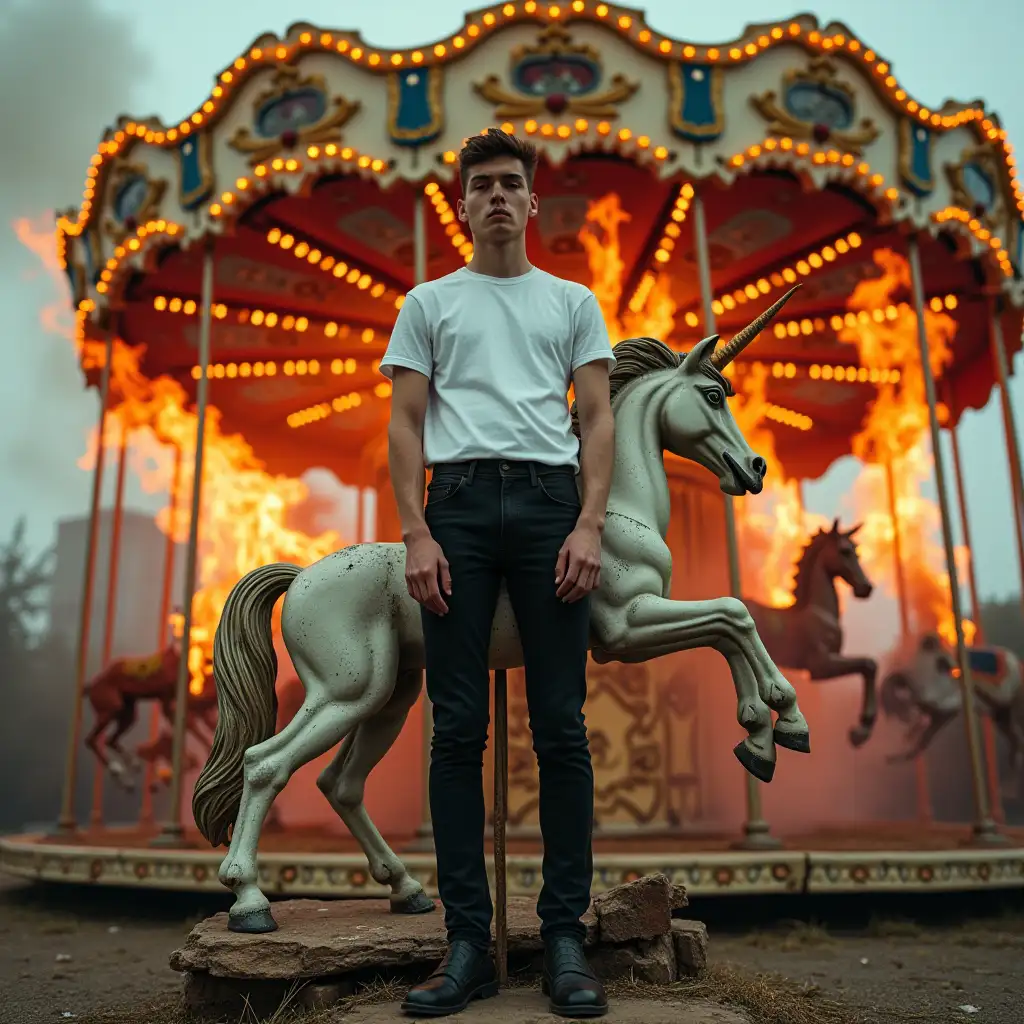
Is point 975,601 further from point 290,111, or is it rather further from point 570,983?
point 570,983

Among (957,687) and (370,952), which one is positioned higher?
(957,687)

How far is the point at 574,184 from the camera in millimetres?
7477

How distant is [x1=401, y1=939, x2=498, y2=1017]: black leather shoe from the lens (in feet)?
6.86

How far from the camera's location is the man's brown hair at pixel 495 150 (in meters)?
2.48

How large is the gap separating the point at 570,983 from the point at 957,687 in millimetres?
8951

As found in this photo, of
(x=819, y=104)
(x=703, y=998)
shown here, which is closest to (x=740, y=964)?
(x=703, y=998)

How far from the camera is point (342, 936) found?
262cm

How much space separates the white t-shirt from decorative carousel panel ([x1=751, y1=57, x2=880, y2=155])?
5.44 metres

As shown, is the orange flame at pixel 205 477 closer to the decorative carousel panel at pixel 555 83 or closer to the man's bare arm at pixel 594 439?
the decorative carousel panel at pixel 555 83

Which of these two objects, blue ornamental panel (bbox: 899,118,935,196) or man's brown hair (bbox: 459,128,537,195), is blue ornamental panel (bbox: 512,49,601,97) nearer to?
blue ornamental panel (bbox: 899,118,935,196)

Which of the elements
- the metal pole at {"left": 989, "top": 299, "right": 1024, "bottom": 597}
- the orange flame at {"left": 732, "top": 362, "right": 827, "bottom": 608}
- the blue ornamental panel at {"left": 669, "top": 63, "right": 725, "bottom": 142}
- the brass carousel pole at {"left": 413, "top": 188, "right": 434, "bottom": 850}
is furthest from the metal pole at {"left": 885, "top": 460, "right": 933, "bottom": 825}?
the brass carousel pole at {"left": 413, "top": 188, "right": 434, "bottom": 850}

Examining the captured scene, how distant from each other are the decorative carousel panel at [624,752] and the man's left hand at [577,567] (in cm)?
552

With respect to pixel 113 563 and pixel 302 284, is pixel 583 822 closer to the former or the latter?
pixel 302 284

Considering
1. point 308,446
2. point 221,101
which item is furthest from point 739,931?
point 308,446
